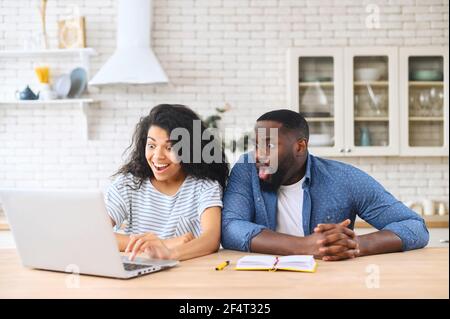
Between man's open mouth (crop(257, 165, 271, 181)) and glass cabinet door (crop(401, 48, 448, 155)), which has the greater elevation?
glass cabinet door (crop(401, 48, 448, 155))

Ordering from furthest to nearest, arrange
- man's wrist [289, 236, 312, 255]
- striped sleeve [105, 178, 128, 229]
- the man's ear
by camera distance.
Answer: the man's ear < striped sleeve [105, 178, 128, 229] < man's wrist [289, 236, 312, 255]

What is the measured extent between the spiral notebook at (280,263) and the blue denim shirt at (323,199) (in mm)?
454

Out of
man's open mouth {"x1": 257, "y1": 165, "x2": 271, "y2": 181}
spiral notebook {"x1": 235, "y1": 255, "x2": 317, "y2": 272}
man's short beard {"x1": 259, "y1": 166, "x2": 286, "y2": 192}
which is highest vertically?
man's open mouth {"x1": 257, "y1": 165, "x2": 271, "y2": 181}

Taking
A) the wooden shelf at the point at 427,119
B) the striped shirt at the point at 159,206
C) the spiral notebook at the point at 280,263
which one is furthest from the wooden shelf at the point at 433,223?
the spiral notebook at the point at 280,263

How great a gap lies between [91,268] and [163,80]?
297 cm

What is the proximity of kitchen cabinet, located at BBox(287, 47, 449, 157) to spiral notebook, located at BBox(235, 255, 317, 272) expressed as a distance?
281cm

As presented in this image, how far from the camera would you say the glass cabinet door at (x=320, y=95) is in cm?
460

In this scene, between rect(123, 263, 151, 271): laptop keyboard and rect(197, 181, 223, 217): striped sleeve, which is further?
rect(197, 181, 223, 217): striped sleeve

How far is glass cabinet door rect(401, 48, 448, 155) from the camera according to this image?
4.62 meters

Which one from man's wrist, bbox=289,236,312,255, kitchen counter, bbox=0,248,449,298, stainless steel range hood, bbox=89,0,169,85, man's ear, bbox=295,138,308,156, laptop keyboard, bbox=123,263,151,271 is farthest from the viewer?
stainless steel range hood, bbox=89,0,169,85

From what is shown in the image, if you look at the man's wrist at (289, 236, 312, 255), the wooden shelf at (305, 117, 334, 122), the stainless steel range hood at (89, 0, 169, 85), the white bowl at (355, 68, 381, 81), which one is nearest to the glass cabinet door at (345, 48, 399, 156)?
the white bowl at (355, 68, 381, 81)

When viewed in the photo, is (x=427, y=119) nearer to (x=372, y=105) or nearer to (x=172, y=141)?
(x=372, y=105)

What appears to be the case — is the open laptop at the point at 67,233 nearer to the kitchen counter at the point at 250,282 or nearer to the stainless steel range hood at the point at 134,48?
the kitchen counter at the point at 250,282

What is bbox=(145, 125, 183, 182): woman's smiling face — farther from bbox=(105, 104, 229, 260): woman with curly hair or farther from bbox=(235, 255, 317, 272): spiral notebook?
bbox=(235, 255, 317, 272): spiral notebook
